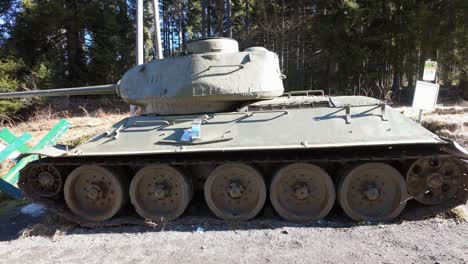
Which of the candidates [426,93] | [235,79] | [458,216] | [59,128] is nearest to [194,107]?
[235,79]

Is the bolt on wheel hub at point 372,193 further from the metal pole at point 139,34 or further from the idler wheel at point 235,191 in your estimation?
the metal pole at point 139,34

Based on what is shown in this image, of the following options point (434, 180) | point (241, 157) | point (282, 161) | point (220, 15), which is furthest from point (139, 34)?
point (220, 15)

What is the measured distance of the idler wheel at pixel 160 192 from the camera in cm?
622

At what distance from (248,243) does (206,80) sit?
9.17 ft

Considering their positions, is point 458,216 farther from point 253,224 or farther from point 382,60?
point 382,60

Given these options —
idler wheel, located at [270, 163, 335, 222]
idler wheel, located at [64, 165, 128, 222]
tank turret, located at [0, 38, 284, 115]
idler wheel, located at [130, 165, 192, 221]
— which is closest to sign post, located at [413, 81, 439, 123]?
tank turret, located at [0, 38, 284, 115]

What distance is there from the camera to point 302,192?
5.95m

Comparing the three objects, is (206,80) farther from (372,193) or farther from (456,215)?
(456,215)

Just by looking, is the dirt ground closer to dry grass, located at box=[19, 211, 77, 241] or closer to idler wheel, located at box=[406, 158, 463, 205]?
dry grass, located at box=[19, 211, 77, 241]

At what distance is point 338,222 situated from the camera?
598 centimetres

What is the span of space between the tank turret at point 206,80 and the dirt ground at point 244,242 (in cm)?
207

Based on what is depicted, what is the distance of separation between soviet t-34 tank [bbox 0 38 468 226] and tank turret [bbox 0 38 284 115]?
2 cm

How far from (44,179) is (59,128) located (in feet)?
14.5

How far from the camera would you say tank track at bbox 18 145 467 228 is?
18.8 ft
